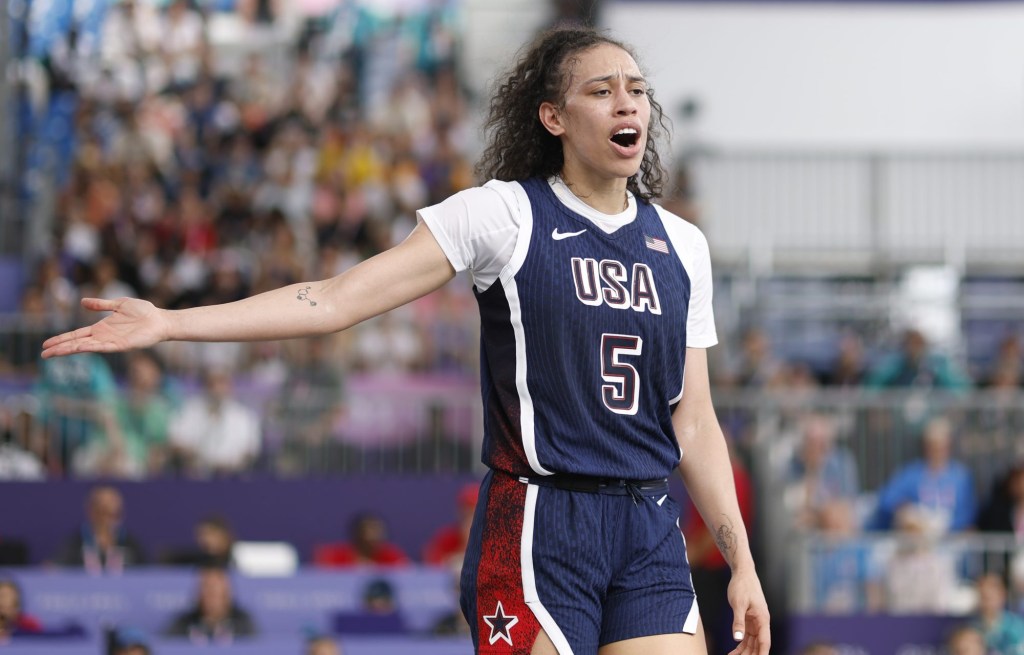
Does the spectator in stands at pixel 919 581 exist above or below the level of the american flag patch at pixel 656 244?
below

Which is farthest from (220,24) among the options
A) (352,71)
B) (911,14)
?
(911,14)

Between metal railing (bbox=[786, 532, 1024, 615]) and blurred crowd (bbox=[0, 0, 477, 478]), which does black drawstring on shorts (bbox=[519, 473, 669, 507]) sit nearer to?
metal railing (bbox=[786, 532, 1024, 615])

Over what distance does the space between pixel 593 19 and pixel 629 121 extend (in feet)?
3.14

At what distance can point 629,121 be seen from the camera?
171 inches

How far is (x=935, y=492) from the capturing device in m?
11.5

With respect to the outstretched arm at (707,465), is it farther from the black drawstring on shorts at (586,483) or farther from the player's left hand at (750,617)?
the black drawstring on shorts at (586,483)

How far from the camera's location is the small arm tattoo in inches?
175

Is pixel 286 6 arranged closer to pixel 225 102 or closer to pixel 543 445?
pixel 225 102

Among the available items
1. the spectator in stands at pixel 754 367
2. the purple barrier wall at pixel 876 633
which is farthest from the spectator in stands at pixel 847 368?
the purple barrier wall at pixel 876 633

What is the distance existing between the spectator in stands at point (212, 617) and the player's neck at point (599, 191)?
6211mm

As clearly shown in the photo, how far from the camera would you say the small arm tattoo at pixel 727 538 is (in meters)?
4.46

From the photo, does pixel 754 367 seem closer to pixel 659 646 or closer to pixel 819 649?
pixel 819 649

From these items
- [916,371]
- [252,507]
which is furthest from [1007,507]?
[252,507]

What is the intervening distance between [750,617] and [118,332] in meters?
1.76
